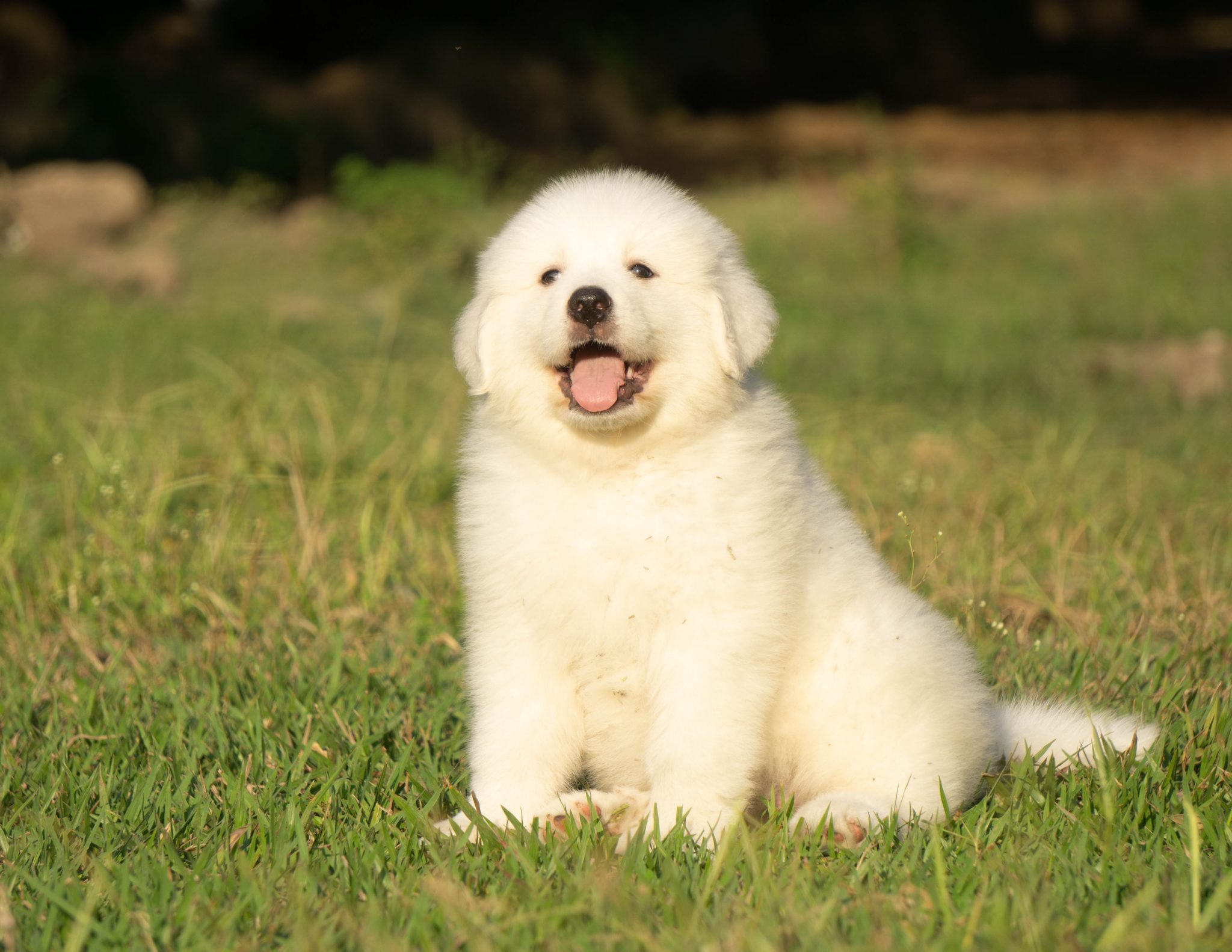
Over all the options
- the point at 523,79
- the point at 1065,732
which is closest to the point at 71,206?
the point at 523,79

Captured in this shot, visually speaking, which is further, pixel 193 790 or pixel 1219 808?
pixel 193 790

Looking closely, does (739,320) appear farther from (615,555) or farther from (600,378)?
(615,555)

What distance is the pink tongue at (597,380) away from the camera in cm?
281

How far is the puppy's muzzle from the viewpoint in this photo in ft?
9.05

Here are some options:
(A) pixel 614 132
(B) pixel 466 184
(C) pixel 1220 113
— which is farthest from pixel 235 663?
(C) pixel 1220 113

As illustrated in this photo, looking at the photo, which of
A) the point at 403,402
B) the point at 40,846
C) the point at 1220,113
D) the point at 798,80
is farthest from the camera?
the point at 798,80

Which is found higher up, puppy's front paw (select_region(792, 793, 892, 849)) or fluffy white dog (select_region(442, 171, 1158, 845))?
fluffy white dog (select_region(442, 171, 1158, 845))

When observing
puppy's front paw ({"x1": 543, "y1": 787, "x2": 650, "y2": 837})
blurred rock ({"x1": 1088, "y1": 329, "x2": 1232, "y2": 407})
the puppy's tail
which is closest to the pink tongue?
puppy's front paw ({"x1": 543, "y1": 787, "x2": 650, "y2": 837})

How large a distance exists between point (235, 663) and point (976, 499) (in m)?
2.89

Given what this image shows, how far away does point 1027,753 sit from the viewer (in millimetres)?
Result: 2885

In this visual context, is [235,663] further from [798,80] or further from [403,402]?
[798,80]

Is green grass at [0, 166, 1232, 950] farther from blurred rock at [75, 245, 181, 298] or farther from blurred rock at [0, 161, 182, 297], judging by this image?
blurred rock at [0, 161, 182, 297]

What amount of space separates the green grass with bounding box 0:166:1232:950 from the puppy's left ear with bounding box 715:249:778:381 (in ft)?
2.82

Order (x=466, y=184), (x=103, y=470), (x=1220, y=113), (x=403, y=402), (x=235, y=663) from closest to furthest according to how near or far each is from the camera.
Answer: (x=235, y=663), (x=103, y=470), (x=403, y=402), (x=466, y=184), (x=1220, y=113)
